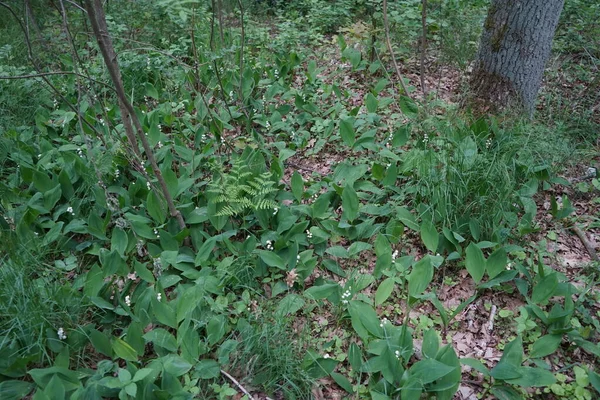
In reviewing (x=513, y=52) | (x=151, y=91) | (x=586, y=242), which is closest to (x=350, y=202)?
(x=586, y=242)

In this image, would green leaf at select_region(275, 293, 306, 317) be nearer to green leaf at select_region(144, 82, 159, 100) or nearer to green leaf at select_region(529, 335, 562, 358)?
green leaf at select_region(529, 335, 562, 358)

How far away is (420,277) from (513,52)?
226 cm

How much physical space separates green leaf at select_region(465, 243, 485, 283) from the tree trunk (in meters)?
1.77

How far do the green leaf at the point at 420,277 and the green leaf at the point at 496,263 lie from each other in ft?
1.26

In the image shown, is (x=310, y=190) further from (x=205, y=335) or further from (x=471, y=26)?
(x=471, y=26)

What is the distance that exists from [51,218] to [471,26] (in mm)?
4675

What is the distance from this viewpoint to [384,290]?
274 centimetres

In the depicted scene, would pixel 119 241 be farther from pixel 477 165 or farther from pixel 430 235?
pixel 477 165

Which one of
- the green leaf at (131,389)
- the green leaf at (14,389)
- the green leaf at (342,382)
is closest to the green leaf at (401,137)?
the green leaf at (342,382)

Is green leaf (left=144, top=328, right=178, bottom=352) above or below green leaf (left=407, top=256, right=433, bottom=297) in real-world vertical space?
below

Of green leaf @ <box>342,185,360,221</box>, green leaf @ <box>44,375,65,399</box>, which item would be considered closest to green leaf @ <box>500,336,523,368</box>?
green leaf @ <box>342,185,360,221</box>

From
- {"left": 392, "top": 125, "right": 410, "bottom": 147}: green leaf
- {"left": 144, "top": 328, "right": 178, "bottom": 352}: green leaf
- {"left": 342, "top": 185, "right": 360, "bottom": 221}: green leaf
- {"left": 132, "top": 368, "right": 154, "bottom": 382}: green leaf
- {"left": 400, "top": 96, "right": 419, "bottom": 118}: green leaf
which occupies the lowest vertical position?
{"left": 144, "top": 328, "right": 178, "bottom": 352}: green leaf

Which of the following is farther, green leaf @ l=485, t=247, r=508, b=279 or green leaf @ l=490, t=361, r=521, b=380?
green leaf @ l=485, t=247, r=508, b=279

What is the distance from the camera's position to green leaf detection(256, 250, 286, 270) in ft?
9.41
